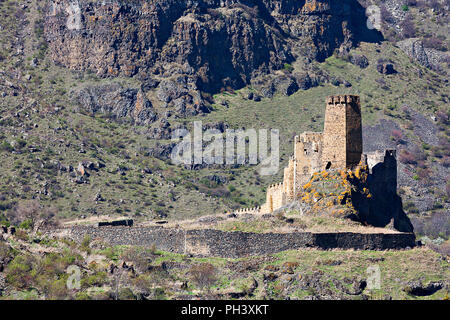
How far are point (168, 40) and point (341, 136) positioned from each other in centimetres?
7026

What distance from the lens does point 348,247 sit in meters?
64.9

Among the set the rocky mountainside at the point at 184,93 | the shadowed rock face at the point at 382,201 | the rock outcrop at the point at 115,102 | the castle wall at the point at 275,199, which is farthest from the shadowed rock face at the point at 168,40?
the shadowed rock face at the point at 382,201

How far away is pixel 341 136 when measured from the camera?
235ft

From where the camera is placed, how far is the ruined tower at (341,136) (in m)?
71.8

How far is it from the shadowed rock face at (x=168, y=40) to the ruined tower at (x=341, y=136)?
64559 millimetres

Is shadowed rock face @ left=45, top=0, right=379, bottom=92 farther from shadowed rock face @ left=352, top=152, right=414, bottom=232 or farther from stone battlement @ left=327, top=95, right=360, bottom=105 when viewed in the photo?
stone battlement @ left=327, top=95, right=360, bottom=105

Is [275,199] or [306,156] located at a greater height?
[306,156]

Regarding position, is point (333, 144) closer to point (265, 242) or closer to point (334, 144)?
point (334, 144)

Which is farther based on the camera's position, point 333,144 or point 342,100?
point 342,100

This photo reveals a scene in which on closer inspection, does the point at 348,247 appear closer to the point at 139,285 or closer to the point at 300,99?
the point at 139,285

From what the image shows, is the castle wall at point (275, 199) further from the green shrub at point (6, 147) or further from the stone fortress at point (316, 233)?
the green shrub at point (6, 147)

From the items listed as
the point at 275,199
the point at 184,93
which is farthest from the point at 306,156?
the point at 184,93

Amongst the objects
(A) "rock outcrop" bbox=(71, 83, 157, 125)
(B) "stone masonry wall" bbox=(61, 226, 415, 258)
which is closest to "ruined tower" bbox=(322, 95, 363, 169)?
(B) "stone masonry wall" bbox=(61, 226, 415, 258)

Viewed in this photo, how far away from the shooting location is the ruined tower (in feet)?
235
